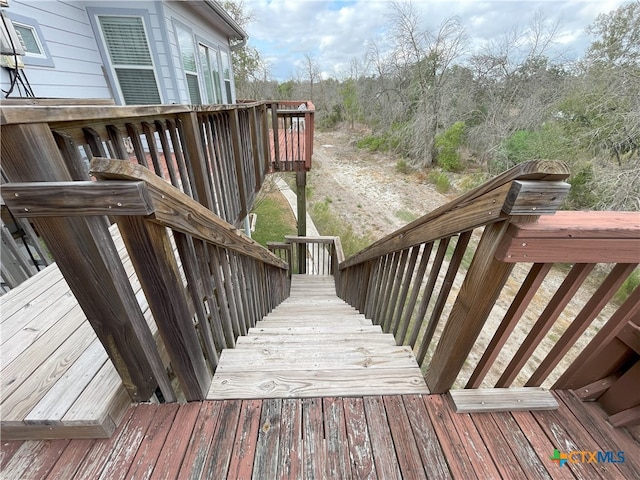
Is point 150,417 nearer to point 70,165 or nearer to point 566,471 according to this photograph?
point 70,165

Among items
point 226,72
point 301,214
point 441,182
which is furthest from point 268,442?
point 441,182

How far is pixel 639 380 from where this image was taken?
44.8 inches

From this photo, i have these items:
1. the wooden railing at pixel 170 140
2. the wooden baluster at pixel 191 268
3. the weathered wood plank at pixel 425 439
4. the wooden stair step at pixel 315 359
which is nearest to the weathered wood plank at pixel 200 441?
the wooden stair step at pixel 315 359

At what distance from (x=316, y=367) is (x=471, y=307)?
0.86m

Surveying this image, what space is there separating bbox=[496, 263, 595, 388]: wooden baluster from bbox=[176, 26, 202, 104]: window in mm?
5798

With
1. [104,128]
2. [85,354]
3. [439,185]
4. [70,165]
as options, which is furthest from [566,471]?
[439,185]

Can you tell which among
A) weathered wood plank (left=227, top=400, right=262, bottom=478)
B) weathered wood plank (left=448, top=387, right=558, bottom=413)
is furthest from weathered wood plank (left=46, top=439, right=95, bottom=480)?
weathered wood plank (left=448, top=387, right=558, bottom=413)

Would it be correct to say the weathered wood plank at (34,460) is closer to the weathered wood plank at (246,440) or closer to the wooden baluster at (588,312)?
the weathered wood plank at (246,440)

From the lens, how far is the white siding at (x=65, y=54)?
3.19m

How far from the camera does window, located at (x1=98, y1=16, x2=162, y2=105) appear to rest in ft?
13.1

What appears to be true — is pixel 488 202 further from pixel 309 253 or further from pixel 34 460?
pixel 309 253

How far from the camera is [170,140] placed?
2594 millimetres

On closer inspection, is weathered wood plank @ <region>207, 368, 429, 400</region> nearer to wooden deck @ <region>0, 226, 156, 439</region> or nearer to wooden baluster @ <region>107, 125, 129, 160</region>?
wooden deck @ <region>0, 226, 156, 439</region>

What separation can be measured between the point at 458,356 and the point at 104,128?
1.94 m
